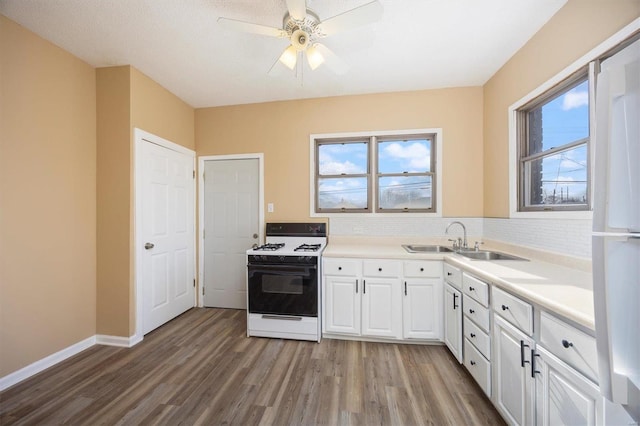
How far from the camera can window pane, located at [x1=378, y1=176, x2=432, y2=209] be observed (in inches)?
116

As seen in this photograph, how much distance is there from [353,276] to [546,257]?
59.8 inches

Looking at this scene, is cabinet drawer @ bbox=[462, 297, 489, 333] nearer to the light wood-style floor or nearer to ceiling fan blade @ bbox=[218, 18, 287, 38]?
the light wood-style floor

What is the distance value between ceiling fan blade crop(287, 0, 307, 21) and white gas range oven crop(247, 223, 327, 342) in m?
1.85

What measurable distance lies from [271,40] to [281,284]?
2206mm

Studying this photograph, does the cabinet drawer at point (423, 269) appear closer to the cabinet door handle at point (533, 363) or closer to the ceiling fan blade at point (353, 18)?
the cabinet door handle at point (533, 363)

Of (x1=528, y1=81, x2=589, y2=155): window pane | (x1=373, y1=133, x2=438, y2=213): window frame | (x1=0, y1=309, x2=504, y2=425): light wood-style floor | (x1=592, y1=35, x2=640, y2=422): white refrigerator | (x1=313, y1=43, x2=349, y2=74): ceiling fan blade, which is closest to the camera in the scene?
(x1=592, y1=35, x2=640, y2=422): white refrigerator

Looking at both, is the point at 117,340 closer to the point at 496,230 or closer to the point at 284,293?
the point at 284,293

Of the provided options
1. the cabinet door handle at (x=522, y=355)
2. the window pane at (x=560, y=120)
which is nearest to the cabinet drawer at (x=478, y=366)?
the cabinet door handle at (x=522, y=355)

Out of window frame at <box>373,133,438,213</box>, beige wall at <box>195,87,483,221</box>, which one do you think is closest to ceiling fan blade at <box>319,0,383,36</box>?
beige wall at <box>195,87,483,221</box>

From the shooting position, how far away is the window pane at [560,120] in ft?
5.43

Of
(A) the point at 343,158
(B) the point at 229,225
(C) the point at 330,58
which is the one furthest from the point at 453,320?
(B) the point at 229,225

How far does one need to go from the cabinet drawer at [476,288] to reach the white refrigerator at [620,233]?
965 millimetres

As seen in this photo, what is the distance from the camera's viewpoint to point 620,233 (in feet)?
2.19

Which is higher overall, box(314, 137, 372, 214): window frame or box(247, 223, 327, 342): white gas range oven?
box(314, 137, 372, 214): window frame
